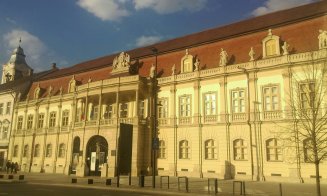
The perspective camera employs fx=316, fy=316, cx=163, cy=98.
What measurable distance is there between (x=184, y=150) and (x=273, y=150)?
31.6 ft

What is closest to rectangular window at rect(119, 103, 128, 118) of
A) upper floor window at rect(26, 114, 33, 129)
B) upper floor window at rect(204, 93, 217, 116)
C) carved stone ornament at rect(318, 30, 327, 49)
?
upper floor window at rect(204, 93, 217, 116)

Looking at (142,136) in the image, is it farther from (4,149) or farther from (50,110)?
(4,149)

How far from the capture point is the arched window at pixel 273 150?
2861 cm

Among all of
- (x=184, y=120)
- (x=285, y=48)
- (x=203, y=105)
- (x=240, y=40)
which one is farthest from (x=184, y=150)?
(x=285, y=48)

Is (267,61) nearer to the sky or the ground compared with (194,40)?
nearer to the ground

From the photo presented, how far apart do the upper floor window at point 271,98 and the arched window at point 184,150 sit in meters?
9.43

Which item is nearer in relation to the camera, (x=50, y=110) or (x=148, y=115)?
(x=148, y=115)

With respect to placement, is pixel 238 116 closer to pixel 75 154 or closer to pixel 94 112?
pixel 94 112

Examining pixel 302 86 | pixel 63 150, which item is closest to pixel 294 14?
pixel 302 86

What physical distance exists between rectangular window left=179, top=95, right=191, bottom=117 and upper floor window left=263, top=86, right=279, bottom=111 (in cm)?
853

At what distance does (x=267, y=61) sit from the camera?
99.7ft

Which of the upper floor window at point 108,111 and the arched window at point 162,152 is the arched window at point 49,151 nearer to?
the upper floor window at point 108,111

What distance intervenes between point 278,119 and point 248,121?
9.19 feet

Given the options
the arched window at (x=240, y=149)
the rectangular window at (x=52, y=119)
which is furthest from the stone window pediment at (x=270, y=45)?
the rectangular window at (x=52, y=119)
